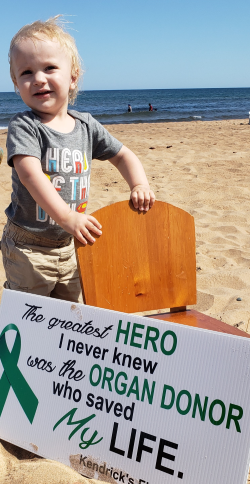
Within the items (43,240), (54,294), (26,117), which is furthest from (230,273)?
(26,117)

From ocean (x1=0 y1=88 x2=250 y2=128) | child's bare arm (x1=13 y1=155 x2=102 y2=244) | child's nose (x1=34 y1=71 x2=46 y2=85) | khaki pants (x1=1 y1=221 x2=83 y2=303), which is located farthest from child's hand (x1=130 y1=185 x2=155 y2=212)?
ocean (x1=0 y1=88 x2=250 y2=128)

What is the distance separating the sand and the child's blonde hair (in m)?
1.34

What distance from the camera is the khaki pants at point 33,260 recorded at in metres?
1.67

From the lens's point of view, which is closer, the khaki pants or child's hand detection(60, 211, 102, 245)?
child's hand detection(60, 211, 102, 245)

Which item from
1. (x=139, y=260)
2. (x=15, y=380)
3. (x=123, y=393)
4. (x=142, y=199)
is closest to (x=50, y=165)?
(x=142, y=199)

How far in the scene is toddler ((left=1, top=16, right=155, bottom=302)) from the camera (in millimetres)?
1438

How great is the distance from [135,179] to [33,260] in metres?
0.51

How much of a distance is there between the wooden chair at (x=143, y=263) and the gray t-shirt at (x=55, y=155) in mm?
265

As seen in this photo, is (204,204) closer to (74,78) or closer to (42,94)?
(74,78)

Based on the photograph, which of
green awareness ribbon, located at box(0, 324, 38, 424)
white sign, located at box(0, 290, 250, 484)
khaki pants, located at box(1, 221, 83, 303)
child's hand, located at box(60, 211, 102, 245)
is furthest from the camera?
khaki pants, located at box(1, 221, 83, 303)

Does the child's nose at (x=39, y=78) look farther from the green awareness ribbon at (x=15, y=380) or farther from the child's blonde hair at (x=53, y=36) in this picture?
the green awareness ribbon at (x=15, y=380)

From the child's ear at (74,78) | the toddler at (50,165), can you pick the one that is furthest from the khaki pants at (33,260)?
the child's ear at (74,78)

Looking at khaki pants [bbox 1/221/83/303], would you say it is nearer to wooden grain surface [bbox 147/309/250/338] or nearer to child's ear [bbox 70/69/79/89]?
wooden grain surface [bbox 147/309/250/338]

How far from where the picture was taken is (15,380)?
4.09 feet
